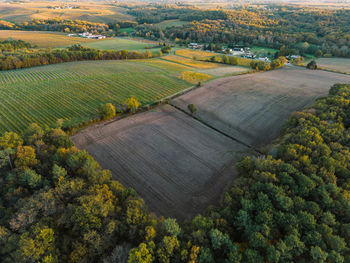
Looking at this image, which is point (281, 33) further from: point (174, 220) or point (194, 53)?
point (174, 220)

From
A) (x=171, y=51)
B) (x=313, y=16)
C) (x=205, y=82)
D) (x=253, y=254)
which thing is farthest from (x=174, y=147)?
(x=313, y=16)

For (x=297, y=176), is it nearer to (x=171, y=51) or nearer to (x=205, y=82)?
(x=205, y=82)

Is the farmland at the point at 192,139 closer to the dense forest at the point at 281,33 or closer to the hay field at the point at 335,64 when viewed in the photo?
the hay field at the point at 335,64

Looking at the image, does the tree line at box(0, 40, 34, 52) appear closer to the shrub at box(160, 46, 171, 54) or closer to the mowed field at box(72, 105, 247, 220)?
the shrub at box(160, 46, 171, 54)

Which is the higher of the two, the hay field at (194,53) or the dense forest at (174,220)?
the dense forest at (174,220)

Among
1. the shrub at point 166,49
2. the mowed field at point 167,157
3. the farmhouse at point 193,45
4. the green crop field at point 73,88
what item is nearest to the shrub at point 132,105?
the mowed field at point 167,157

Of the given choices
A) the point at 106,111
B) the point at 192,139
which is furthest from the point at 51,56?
the point at 192,139
